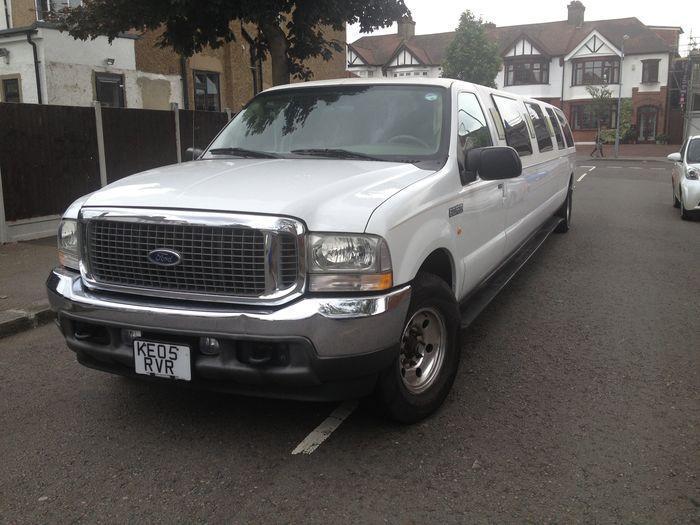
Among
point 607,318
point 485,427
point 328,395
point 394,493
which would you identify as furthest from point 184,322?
point 607,318

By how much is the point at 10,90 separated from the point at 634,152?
4035 cm

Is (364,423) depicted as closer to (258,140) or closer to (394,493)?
(394,493)

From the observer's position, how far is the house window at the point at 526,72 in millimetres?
53469

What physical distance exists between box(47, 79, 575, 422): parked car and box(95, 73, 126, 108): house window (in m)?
14.4

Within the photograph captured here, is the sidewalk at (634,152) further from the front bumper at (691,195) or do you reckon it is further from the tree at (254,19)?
the tree at (254,19)

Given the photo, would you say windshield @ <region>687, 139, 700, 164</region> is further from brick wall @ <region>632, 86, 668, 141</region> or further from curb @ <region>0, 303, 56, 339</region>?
brick wall @ <region>632, 86, 668, 141</region>

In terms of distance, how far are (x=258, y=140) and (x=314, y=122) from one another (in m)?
0.42

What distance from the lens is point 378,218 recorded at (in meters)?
3.09

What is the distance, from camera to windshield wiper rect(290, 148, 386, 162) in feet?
13.6

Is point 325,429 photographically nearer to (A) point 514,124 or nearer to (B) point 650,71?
(A) point 514,124

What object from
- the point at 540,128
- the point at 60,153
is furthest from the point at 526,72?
the point at 540,128

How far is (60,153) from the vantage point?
9.62 m

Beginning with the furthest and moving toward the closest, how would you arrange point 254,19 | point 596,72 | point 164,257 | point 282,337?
point 596,72
point 254,19
point 164,257
point 282,337

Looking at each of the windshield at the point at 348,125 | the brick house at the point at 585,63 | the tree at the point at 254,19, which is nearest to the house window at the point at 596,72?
the brick house at the point at 585,63
